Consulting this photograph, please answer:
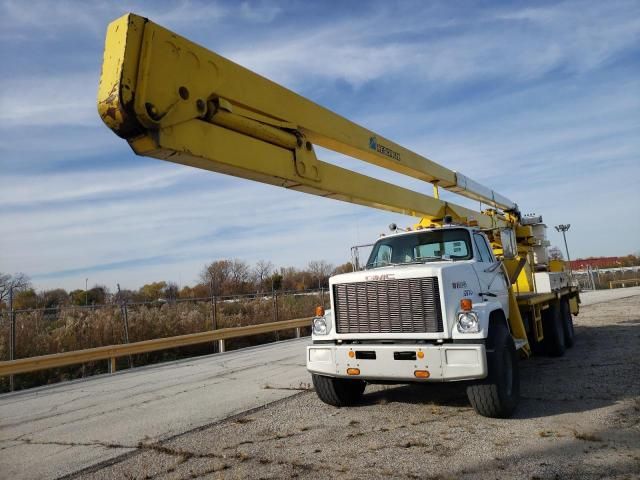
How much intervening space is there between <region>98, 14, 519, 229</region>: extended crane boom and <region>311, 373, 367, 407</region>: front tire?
96.0 inches

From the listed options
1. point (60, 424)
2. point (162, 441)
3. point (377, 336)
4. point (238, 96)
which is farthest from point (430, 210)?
point (60, 424)

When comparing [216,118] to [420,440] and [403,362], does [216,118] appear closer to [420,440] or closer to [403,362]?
[403,362]

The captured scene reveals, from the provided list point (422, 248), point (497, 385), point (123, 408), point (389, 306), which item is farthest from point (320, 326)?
point (123, 408)

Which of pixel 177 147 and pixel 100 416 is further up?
pixel 177 147

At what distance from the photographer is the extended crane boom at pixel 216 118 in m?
3.78

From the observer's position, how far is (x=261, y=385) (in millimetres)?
8703

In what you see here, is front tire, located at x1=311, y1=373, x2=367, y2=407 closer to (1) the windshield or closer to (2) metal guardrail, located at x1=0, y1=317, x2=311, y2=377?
(1) the windshield

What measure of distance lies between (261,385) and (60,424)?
3186 millimetres

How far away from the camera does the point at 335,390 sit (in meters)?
6.49

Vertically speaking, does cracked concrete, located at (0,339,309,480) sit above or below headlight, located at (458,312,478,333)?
below

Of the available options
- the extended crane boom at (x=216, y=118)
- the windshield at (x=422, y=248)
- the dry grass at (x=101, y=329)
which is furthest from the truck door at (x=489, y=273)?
the dry grass at (x=101, y=329)

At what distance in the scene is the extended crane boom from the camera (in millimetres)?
3779

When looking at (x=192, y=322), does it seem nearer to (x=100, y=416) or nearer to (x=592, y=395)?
(x=100, y=416)

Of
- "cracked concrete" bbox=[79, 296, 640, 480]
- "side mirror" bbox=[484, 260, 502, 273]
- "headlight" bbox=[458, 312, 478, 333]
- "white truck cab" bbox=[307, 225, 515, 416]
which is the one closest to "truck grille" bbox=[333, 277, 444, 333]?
"white truck cab" bbox=[307, 225, 515, 416]
